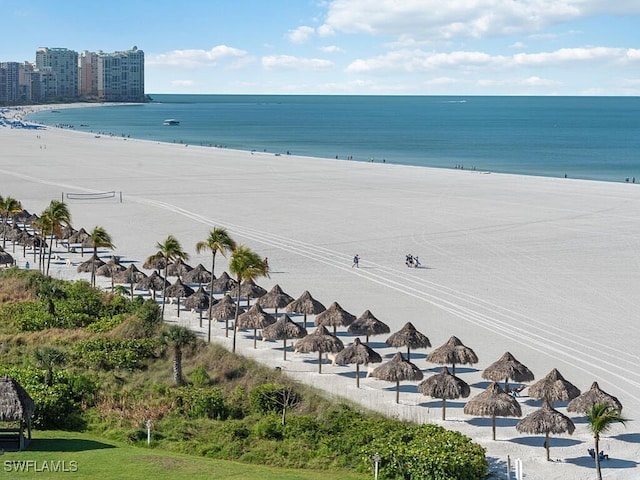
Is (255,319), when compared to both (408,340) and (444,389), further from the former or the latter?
(444,389)

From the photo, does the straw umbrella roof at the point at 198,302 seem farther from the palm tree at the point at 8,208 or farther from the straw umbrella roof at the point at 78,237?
the palm tree at the point at 8,208

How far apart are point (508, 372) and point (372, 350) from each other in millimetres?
3818

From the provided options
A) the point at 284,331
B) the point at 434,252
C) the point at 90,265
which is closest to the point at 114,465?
the point at 284,331

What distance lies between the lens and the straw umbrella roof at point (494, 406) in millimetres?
21703

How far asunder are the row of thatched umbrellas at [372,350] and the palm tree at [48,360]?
608cm

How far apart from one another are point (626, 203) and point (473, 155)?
171 feet

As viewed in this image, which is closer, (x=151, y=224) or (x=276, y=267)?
(x=276, y=267)

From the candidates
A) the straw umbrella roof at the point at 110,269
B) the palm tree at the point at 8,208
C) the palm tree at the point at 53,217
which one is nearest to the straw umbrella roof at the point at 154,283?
the straw umbrella roof at the point at 110,269

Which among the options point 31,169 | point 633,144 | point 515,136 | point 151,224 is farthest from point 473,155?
point 151,224

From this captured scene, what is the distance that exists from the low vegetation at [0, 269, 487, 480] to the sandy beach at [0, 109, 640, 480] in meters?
1.90

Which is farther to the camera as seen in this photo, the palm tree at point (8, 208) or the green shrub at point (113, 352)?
the palm tree at point (8, 208)

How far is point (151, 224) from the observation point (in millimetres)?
53406

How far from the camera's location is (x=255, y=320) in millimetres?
29562

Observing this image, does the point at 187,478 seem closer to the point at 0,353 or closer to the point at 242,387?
the point at 242,387
